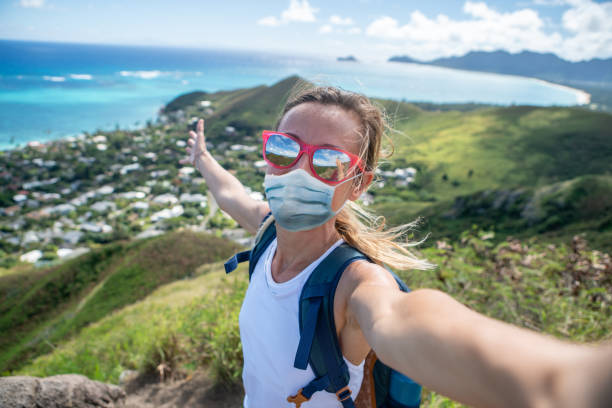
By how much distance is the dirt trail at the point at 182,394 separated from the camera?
11.5ft

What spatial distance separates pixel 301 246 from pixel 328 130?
67 cm

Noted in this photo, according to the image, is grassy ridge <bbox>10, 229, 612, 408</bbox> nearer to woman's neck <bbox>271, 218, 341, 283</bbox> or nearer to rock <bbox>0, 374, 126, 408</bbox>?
rock <bbox>0, 374, 126, 408</bbox>

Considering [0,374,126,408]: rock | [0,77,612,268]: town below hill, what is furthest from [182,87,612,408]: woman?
[0,77,612,268]: town below hill

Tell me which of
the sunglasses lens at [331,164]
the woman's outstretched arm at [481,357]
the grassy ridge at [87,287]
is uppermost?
the sunglasses lens at [331,164]

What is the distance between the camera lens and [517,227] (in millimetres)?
24875

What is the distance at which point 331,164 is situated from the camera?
184 centimetres

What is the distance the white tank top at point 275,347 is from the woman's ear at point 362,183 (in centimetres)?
35

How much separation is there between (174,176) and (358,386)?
273ft

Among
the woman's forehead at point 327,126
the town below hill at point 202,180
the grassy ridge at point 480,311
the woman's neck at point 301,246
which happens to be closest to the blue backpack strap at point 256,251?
the woman's neck at point 301,246

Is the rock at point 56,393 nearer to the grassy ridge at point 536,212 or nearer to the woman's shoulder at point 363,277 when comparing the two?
the woman's shoulder at point 363,277

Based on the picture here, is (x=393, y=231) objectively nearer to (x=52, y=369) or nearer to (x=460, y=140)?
(x=52, y=369)

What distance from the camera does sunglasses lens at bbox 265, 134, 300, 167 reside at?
1924 mm

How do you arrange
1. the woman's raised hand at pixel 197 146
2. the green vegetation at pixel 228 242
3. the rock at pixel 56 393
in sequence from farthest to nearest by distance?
1. the green vegetation at pixel 228 242
2. the woman's raised hand at pixel 197 146
3. the rock at pixel 56 393

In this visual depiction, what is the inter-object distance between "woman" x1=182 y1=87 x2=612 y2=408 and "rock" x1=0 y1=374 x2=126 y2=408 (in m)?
1.95
